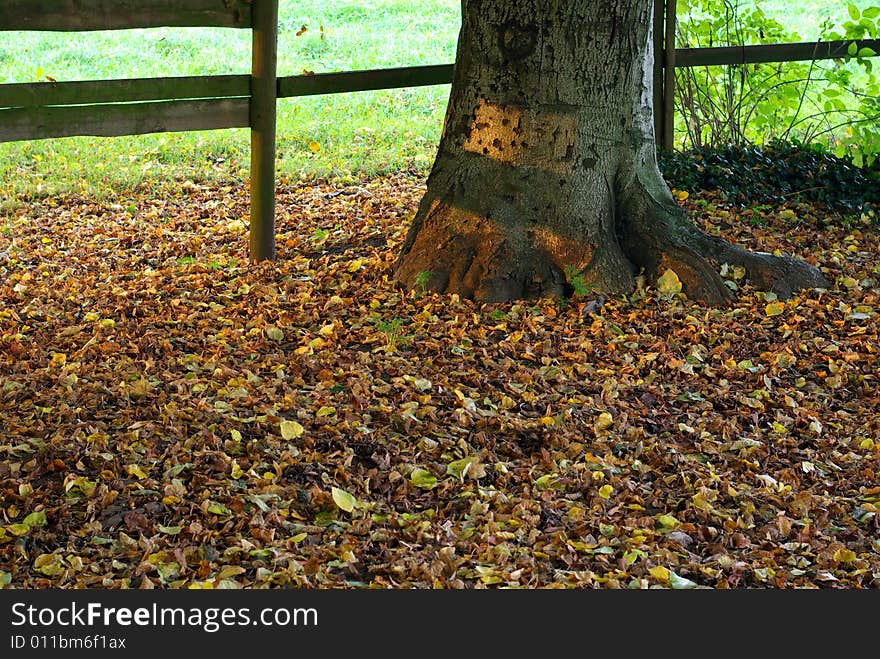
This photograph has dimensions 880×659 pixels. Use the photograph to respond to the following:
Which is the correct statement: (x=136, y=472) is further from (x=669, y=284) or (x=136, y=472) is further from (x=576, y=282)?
(x=669, y=284)

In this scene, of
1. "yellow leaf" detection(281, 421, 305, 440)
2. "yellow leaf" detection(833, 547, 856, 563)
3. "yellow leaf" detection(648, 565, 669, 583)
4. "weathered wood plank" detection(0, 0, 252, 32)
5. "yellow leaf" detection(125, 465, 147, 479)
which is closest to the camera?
"yellow leaf" detection(648, 565, 669, 583)

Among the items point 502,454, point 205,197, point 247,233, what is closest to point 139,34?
point 205,197

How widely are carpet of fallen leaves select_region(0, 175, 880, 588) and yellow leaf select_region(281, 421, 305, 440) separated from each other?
0.02m

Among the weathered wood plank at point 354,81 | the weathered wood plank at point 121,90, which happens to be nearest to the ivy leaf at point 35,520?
the weathered wood plank at point 121,90

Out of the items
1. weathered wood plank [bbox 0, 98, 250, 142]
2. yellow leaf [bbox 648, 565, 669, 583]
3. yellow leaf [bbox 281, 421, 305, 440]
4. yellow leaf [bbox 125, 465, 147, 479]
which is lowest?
yellow leaf [bbox 648, 565, 669, 583]

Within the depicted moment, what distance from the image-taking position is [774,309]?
5113mm

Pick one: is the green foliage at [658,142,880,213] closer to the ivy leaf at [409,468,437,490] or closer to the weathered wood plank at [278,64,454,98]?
the weathered wood plank at [278,64,454,98]

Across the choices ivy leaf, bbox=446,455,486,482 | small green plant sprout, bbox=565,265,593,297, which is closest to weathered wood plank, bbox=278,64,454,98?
small green plant sprout, bbox=565,265,593,297

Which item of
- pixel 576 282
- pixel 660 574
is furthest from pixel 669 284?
pixel 660 574

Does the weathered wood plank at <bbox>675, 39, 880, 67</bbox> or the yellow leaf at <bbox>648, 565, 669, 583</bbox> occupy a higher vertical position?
the weathered wood plank at <bbox>675, 39, 880, 67</bbox>

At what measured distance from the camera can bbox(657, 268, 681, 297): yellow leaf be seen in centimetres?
520

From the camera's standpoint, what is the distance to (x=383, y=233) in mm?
6176

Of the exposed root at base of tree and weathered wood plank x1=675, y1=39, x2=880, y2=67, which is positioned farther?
weathered wood plank x1=675, y1=39, x2=880, y2=67

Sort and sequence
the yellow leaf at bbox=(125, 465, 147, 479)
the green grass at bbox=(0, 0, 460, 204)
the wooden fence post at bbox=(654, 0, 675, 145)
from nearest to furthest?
1. the yellow leaf at bbox=(125, 465, 147, 479)
2. the wooden fence post at bbox=(654, 0, 675, 145)
3. the green grass at bbox=(0, 0, 460, 204)
